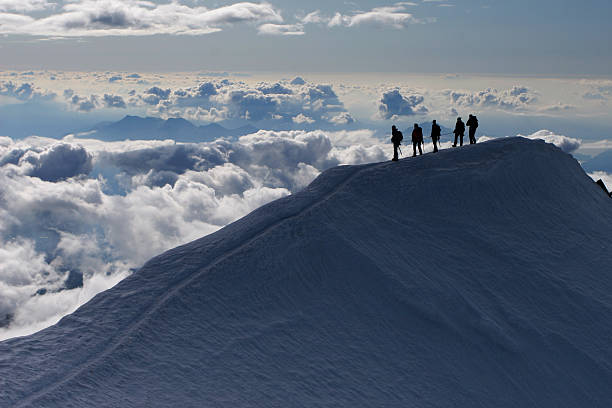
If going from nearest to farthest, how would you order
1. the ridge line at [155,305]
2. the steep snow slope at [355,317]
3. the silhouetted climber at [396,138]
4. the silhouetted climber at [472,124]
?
the ridge line at [155,305], the steep snow slope at [355,317], the silhouetted climber at [396,138], the silhouetted climber at [472,124]

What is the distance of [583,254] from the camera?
888 inches

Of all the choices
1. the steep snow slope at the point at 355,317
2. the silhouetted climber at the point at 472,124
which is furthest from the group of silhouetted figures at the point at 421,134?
the steep snow slope at the point at 355,317

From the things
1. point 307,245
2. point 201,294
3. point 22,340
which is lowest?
point 22,340

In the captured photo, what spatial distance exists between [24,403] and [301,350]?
8.09m

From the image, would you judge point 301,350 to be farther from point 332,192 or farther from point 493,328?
point 332,192

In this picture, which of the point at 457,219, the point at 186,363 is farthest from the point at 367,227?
the point at 186,363

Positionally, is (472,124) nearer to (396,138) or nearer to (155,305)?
(396,138)

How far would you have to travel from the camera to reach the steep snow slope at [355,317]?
13.0 meters

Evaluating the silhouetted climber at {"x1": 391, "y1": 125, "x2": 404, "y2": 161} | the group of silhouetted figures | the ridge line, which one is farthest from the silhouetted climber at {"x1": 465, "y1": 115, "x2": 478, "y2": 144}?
the ridge line

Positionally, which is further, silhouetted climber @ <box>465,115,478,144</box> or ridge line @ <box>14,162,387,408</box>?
silhouetted climber @ <box>465,115,478,144</box>

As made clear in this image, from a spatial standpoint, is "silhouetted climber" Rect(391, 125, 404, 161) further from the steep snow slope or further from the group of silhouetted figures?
the steep snow slope

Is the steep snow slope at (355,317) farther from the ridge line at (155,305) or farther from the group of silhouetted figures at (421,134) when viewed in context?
the group of silhouetted figures at (421,134)

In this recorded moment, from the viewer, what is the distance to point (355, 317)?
15875mm

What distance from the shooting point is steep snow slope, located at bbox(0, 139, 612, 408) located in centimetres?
1304
